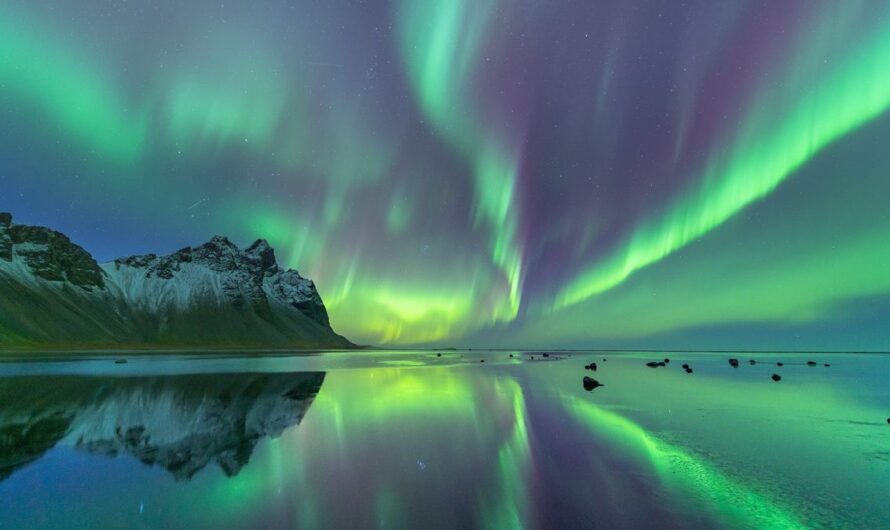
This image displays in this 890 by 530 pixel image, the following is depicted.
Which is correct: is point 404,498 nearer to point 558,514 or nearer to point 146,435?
point 558,514

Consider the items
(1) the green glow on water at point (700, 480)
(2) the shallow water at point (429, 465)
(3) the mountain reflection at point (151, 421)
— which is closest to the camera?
(2) the shallow water at point (429, 465)

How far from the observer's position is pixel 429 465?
18719 millimetres

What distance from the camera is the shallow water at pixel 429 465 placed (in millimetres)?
13195

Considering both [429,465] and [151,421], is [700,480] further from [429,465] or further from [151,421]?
[151,421]

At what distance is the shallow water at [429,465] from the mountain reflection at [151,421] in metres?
0.17

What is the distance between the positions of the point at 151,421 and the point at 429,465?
19.8m

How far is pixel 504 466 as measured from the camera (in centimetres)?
1886

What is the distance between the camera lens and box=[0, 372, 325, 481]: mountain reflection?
19.7m

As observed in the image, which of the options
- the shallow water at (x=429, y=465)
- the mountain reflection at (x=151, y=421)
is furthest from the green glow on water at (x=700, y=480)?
the mountain reflection at (x=151, y=421)

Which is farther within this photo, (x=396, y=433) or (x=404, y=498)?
(x=396, y=433)

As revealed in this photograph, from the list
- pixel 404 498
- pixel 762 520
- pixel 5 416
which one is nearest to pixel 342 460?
pixel 404 498

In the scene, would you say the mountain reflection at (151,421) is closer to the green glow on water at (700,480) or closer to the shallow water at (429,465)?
the shallow water at (429,465)

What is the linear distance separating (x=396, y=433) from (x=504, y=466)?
8425 mm

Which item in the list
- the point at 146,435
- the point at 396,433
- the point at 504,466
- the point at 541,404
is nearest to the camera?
the point at 504,466
